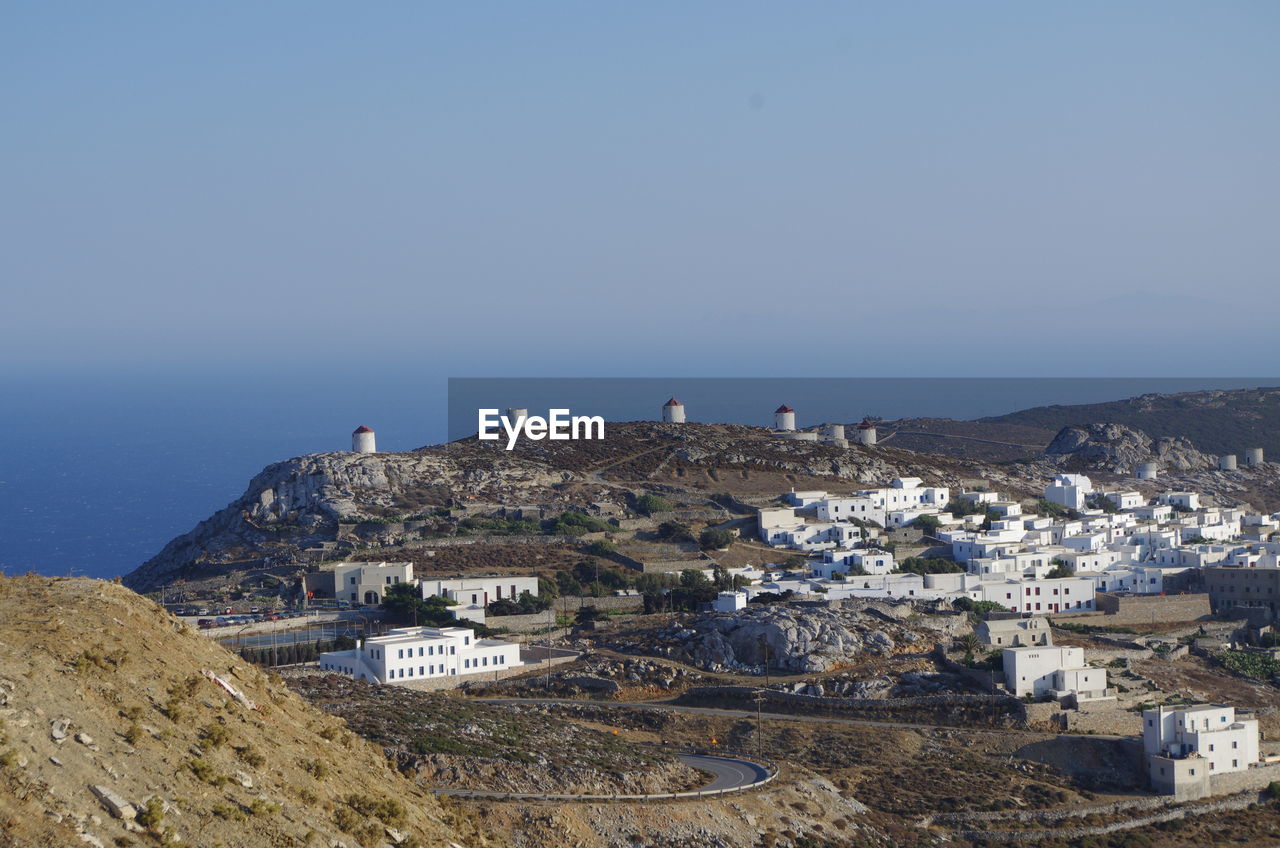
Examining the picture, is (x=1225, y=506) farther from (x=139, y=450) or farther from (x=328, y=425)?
(x=328, y=425)

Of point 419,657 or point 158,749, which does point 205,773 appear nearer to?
point 158,749

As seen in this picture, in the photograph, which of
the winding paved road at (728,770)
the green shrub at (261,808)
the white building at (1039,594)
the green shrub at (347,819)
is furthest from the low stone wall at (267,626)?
the green shrub at (261,808)

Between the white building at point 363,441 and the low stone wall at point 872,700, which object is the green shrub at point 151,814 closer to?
the low stone wall at point 872,700

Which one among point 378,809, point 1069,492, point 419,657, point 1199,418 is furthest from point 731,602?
point 1199,418

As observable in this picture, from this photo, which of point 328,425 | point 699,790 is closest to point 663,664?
point 699,790

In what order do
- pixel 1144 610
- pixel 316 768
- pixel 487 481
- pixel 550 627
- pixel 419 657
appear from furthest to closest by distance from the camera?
pixel 487 481, pixel 1144 610, pixel 550 627, pixel 419 657, pixel 316 768

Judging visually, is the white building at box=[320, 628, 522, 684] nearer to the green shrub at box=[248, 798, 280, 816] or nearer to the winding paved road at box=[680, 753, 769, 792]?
the winding paved road at box=[680, 753, 769, 792]
